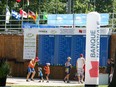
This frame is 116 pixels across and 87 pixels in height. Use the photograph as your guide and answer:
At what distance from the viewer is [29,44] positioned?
111 ft

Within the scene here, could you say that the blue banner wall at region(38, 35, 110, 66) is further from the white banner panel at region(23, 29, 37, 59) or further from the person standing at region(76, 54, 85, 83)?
the person standing at region(76, 54, 85, 83)

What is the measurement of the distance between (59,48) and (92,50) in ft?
53.7

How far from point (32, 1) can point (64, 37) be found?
74.1ft

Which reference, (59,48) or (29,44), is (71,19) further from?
(29,44)

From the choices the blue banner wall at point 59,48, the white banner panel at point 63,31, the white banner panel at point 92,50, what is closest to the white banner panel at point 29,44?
the white banner panel at point 63,31

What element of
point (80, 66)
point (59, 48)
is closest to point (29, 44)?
point (59, 48)

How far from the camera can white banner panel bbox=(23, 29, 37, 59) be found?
33.8 meters

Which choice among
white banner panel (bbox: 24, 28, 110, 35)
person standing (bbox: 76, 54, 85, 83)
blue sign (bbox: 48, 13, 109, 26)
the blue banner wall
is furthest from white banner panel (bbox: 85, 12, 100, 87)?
blue sign (bbox: 48, 13, 109, 26)

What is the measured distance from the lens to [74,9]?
6375cm

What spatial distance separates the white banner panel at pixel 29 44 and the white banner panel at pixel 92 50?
16850 millimetres

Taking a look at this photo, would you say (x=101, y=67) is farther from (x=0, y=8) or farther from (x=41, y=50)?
(x=0, y=8)

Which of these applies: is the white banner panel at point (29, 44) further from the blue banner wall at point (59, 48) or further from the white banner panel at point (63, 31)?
the blue banner wall at point (59, 48)

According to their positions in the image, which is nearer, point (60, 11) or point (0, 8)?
point (0, 8)

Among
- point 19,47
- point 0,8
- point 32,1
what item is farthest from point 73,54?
point 32,1
